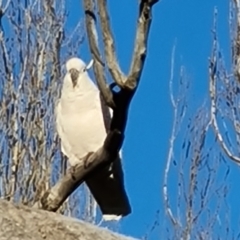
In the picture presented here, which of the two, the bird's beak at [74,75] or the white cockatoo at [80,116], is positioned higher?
A: the bird's beak at [74,75]

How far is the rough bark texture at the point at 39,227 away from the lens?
72.0 inches

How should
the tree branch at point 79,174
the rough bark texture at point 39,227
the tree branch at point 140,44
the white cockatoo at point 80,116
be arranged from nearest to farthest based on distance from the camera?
1. the rough bark texture at point 39,227
2. the tree branch at point 140,44
3. the tree branch at point 79,174
4. the white cockatoo at point 80,116

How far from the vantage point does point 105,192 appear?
333 cm

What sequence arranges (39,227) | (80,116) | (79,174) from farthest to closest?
(80,116)
(79,174)
(39,227)

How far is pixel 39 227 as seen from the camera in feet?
6.17

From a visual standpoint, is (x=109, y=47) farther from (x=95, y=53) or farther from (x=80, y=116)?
(x=80, y=116)

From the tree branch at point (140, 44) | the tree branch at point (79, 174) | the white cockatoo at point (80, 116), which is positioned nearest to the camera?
the tree branch at point (140, 44)

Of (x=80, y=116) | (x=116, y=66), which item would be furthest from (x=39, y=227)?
(x=80, y=116)

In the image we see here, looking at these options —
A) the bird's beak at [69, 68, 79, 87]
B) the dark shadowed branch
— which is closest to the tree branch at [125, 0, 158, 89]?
the dark shadowed branch

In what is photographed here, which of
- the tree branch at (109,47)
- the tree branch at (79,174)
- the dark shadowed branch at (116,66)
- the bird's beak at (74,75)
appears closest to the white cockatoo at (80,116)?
the bird's beak at (74,75)

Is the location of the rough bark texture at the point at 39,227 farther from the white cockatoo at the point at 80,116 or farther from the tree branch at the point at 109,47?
the white cockatoo at the point at 80,116

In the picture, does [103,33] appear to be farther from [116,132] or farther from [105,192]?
[105,192]

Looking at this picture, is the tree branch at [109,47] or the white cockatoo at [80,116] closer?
the tree branch at [109,47]

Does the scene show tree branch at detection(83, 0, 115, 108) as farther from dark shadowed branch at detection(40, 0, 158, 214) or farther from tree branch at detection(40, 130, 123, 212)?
tree branch at detection(40, 130, 123, 212)
